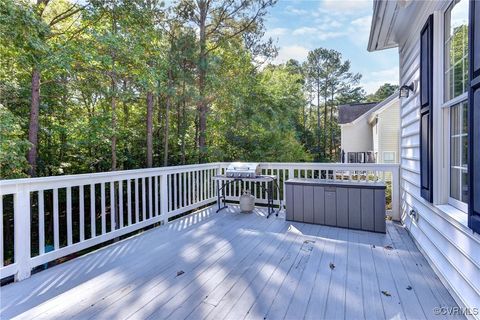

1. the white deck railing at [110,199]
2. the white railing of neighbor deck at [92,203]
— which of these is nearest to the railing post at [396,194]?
the white deck railing at [110,199]

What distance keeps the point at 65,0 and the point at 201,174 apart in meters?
5.05

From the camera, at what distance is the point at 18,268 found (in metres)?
2.43

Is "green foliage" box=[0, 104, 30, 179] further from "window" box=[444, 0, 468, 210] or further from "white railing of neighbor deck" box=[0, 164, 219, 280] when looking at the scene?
"window" box=[444, 0, 468, 210]

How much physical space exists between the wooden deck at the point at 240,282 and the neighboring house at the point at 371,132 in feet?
23.3

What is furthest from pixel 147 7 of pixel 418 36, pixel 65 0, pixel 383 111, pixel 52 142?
pixel 383 111

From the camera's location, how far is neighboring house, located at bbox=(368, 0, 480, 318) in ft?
5.89

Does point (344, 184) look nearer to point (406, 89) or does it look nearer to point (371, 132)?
point (406, 89)

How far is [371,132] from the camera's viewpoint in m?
15.7

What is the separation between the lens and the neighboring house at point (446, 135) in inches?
70.7

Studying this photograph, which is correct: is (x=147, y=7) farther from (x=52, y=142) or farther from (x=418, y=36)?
(x=418, y=36)

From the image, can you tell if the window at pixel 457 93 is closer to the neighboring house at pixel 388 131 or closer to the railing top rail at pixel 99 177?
the railing top rail at pixel 99 177

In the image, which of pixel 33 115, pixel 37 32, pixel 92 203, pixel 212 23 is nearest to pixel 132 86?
pixel 33 115

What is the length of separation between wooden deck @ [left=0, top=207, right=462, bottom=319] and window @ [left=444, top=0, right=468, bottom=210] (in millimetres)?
920

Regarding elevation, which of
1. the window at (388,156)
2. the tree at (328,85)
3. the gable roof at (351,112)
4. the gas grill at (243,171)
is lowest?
the gas grill at (243,171)
